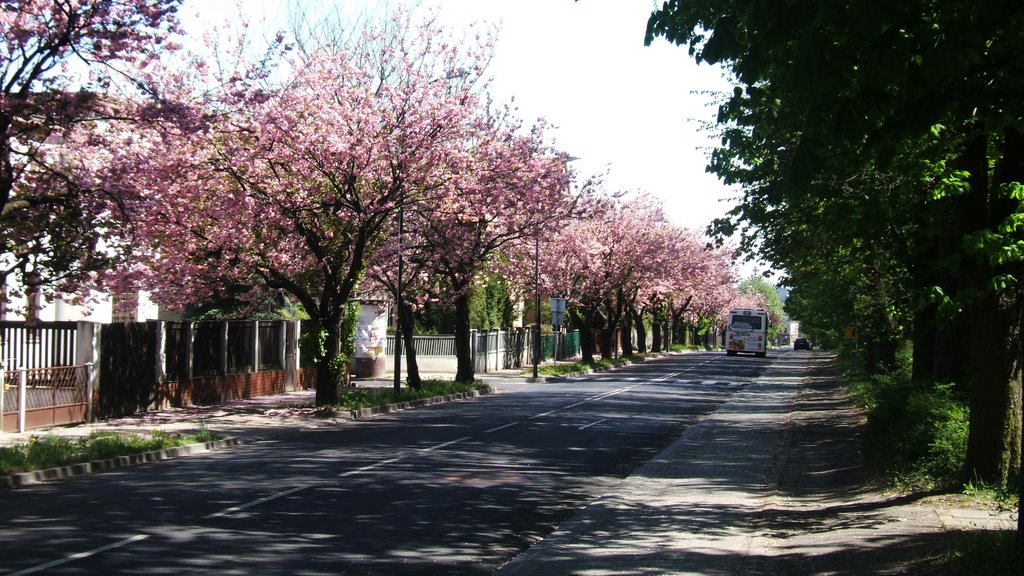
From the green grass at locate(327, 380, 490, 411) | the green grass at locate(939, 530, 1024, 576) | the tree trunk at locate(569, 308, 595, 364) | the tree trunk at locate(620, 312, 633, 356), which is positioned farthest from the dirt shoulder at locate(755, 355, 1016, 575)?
the tree trunk at locate(620, 312, 633, 356)

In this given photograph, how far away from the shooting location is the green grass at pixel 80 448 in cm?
1354

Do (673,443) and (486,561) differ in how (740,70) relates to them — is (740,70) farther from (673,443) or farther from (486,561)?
(673,443)

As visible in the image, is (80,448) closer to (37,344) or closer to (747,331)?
(37,344)

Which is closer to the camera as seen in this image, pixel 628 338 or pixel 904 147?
pixel 904 147

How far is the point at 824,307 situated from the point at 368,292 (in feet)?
56.0

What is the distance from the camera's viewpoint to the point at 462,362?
36469mm

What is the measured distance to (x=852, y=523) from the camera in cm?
988

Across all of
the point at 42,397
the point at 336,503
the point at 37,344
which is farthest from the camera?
the point at 37,344

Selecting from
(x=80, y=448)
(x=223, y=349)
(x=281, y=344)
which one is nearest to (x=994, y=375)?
(x=80, y=448)

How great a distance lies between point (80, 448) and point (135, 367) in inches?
324

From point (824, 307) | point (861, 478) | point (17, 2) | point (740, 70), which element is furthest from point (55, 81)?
point (824, 307)

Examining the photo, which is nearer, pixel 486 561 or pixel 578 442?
pixel 486 561

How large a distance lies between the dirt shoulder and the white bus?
63.0 m

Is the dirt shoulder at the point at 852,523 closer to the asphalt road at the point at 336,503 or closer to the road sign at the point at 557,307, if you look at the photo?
the asphalt road at the point at 336,503
